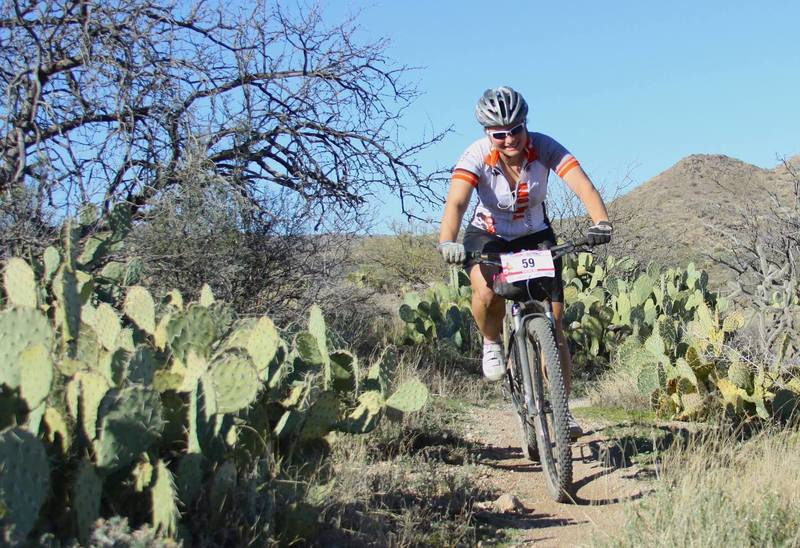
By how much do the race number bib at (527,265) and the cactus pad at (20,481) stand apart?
2830 millimetres

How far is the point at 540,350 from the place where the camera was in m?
5.04

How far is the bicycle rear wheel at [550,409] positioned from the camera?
469 cm

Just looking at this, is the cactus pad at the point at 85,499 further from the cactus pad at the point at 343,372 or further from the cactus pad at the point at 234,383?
the cactus pad at the point at 343,372

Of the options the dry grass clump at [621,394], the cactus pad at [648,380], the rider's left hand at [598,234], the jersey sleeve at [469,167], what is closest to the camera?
the rider's left hand at [598,234]

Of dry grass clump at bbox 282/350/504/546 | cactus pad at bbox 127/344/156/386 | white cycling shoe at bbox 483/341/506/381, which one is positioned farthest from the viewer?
white cycling shoe at bbox 483/341/506/381

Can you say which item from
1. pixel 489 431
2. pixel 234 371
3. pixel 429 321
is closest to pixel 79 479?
pixel 234 371

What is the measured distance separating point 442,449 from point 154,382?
2.33m

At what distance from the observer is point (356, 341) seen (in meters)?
9.34

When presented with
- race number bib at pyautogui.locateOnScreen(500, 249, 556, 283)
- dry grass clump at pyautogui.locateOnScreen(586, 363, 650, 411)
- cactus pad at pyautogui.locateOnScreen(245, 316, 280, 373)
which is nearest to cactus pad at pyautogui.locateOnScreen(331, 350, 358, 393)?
cactus pad at pyautogui.locateOnScreen(245, 316, 280, 373)

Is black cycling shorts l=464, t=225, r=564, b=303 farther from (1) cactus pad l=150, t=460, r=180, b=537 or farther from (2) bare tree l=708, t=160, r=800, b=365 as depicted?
(1) cactus pad l=150, t=460, r=180, b=537

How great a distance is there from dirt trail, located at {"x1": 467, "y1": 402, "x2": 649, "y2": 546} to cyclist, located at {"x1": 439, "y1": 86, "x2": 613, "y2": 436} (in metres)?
0.57

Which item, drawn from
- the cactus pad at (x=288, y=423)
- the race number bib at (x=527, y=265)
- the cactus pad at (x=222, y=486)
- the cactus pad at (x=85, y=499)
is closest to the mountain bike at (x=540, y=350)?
the race number bib at (x=527, y=265)

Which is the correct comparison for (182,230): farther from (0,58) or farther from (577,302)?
(577,302)

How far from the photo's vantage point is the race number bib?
4969 mm
